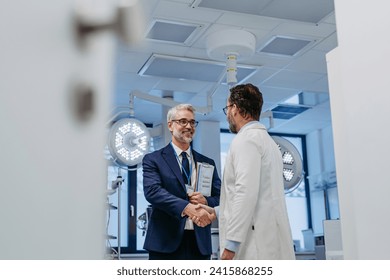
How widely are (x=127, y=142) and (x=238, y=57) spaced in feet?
3.42

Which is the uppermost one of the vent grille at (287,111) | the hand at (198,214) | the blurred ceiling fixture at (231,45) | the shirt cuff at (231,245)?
the vent grille at (287,111)

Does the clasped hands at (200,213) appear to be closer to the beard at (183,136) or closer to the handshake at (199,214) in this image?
the handshake at (199,214)

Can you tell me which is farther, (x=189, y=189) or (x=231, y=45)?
(x=231, y=45)

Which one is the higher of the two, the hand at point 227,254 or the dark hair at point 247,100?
the dark hair at point 247,100

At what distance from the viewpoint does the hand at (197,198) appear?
1743 mm

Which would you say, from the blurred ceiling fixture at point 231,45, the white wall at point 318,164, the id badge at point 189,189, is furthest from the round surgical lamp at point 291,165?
the white wall at point 318,164

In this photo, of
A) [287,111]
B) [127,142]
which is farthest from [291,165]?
[287,111]

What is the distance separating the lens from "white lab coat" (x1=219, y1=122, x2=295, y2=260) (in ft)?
4.91

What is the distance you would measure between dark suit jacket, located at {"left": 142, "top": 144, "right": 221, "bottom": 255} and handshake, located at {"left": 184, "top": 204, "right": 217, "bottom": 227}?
2 cm

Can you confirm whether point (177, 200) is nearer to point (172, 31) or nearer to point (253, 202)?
point (253, 202)

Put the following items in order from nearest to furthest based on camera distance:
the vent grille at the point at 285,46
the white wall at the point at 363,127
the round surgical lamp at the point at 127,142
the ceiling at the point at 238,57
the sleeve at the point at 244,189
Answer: the white wall at the point at 363,127 → the sleeve at the point at 244,189 → the round surgical lamp at the point at 127,142 → the ceiling at the point at 238,57 → the vent grille at the point at 285,46

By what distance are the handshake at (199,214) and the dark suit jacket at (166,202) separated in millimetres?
22

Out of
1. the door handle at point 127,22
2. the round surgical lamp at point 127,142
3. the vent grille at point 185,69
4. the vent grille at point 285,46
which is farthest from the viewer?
the vent grille at point 185,69

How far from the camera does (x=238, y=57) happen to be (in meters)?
3.43
